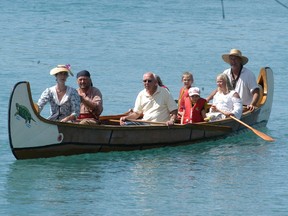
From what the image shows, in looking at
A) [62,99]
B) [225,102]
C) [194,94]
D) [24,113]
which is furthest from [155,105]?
[24,113]

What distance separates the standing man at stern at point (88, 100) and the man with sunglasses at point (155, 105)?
0.62m

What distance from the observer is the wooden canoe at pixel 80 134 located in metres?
13.5

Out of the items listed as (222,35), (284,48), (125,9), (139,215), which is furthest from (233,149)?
(125,9)

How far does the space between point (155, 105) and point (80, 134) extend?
1.31 m

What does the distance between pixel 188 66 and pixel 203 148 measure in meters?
9.26

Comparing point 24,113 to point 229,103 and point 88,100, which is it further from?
point 229,103

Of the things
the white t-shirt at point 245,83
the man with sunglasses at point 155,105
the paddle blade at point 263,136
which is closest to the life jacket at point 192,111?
the man with sunglasses at point 155,105

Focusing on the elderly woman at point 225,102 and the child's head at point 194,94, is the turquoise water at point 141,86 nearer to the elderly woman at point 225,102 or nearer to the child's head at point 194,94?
the elderly woman at point 225,102

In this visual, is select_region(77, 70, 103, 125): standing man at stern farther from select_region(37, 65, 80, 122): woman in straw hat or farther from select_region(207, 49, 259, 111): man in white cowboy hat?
select_region(207, 49, 259, 111): man in white cowboy hat

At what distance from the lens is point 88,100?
14.0 meters

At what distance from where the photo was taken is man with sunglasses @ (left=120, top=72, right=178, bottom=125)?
14664 mm

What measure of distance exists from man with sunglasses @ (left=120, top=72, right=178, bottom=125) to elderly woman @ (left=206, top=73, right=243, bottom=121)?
93 cm

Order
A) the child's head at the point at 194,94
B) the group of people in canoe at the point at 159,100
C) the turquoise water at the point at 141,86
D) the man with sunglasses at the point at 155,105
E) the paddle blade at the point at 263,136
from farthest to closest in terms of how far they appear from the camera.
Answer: the paddle blade at the point at 263,136, the child's head at the point at 194,94, the man with sunglasses at the point at 155,105, the group of people in canoe at the point at 159,100, the turquoise water at the point at 141,86

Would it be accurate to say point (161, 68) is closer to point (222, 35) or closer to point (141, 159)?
point (222, 35)
